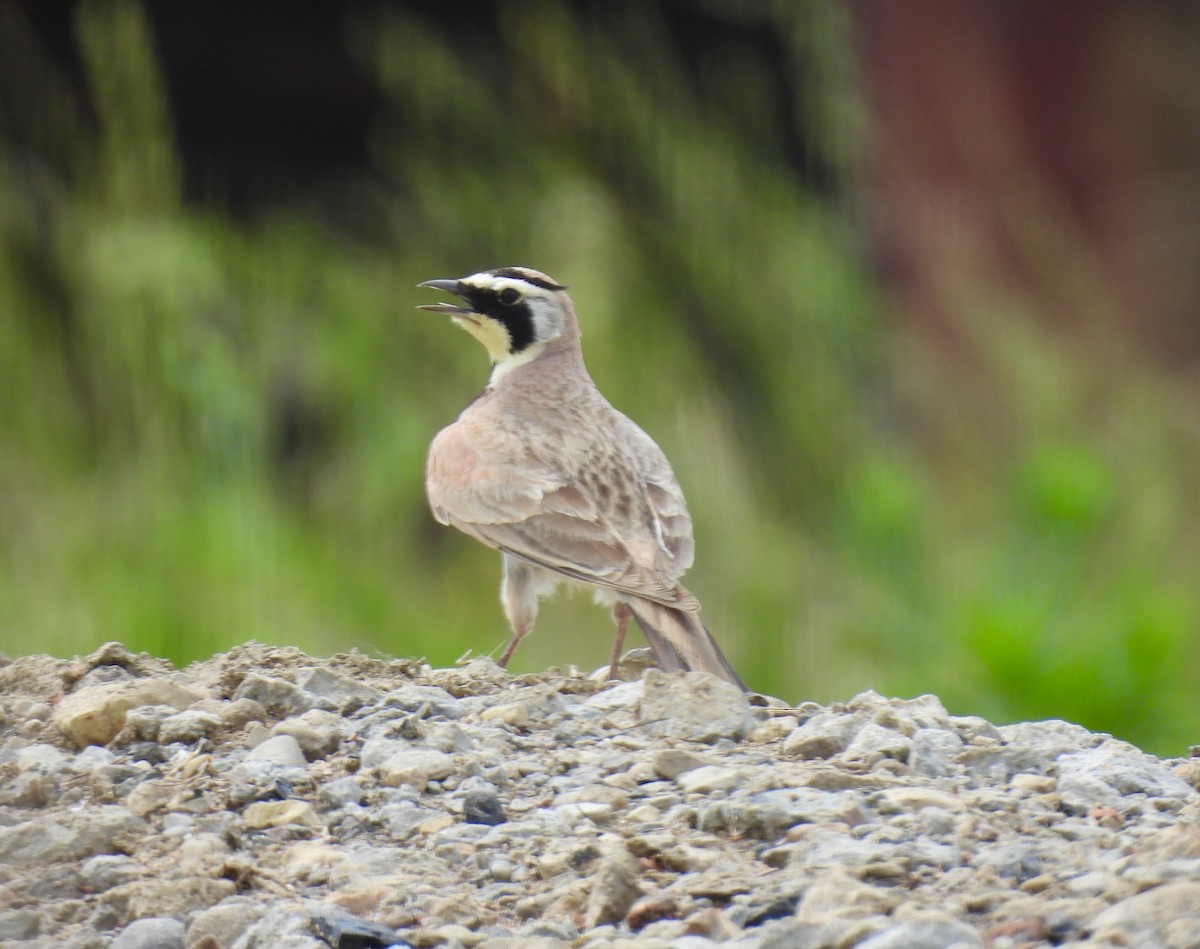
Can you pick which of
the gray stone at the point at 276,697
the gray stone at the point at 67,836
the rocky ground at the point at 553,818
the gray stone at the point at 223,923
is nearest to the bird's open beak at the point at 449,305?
the rocky ground at the point at 553,818

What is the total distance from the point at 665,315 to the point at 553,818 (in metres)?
3.69

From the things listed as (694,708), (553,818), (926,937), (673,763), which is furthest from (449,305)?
(926,937)

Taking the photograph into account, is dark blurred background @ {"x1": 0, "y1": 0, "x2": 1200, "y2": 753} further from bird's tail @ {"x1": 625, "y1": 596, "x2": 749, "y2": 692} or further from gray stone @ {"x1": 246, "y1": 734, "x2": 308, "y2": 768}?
gray stone @ {"x1": 246, "y1": 734, "x2": 308, "y2": 768}

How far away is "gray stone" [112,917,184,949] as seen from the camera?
7.48 ft

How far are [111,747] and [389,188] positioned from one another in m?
4.43

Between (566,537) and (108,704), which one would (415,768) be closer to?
(108,704)

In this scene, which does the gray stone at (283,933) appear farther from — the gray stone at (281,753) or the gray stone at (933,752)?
the gray stone at (933,752)

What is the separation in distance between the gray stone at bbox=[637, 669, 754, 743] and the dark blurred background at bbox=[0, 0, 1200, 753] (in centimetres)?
176

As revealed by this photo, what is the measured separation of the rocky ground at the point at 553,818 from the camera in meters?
2.24

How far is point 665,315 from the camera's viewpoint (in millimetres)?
6176

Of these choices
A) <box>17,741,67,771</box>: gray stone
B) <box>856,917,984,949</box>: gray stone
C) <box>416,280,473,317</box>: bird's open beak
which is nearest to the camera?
<box>856,917,984,949</box>: gray stone

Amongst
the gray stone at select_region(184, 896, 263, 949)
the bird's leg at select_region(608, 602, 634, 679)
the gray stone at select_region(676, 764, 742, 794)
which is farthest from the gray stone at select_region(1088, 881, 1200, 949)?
the bird's leg at select_region(608, 602, 634, 679)

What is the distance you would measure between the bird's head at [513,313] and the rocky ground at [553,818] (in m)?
1.19

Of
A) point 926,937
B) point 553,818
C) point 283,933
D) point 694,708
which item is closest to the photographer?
point 926,937
